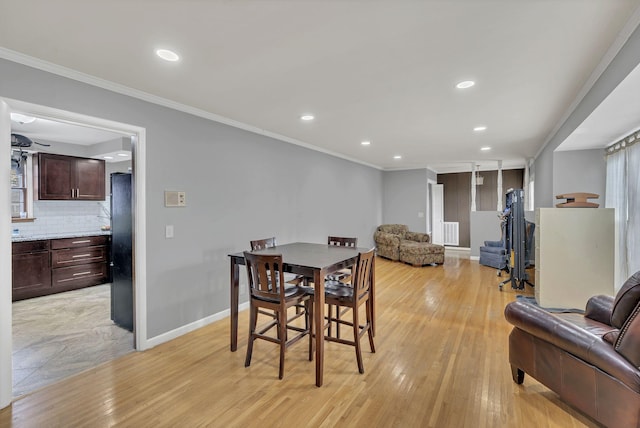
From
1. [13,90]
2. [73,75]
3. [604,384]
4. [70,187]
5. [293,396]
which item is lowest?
[293,396]

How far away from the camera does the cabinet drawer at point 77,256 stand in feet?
15.8

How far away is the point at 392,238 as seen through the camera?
757 centimetres

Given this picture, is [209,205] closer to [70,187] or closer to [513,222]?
A: [70,187]

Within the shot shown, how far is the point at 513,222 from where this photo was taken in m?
5.10

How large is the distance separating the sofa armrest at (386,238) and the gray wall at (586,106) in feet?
9.82

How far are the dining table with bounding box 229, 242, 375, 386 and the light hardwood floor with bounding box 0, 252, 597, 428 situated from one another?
275 mm

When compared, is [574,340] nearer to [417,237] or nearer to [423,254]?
[423,254]

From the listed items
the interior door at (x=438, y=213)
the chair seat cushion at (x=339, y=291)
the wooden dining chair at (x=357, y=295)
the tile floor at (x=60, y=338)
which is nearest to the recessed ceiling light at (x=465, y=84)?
the wooden dining chair at (x=357, y=295)

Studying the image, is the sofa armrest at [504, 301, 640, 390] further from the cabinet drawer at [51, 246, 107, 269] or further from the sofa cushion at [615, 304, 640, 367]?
the cabinet drawer at [51, 246, 107, 269]

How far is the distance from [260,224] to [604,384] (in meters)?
3.68

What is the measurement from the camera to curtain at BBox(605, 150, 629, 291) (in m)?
3.62

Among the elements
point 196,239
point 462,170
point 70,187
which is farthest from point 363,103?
point 462,170

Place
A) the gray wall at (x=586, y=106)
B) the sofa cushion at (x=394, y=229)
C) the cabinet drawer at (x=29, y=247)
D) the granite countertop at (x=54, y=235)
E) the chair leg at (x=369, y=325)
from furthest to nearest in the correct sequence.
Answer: the sofa cushion at (x=394, y=229) → the granite countertop at (x=54, y=235) → the cabinet drawer at (x=29, y=247) → the chair leg at (x=369, y=325) → the gray wall at (x=586, y=106)

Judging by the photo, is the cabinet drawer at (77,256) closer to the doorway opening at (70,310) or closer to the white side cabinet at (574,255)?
the doorway opening at (70,310)
